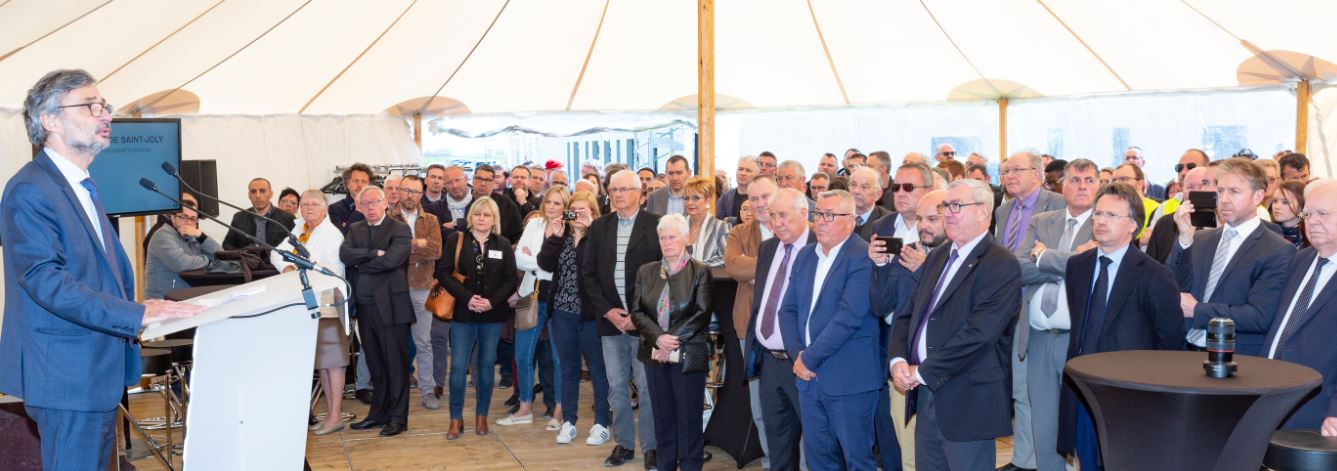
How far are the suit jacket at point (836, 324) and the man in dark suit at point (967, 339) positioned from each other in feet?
1.16

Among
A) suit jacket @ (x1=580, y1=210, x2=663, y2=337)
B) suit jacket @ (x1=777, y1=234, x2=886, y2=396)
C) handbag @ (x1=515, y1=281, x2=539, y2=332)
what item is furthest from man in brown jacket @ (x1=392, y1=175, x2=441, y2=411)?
suit jacket @ (x1=777, y1=234, x2=886, y2=396)

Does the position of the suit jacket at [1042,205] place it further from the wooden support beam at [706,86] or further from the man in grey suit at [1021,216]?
the wooden support beam at [706,86]

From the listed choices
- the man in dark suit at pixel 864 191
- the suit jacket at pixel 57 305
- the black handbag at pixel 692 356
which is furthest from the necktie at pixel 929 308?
the suit jacket at pixel 57 305

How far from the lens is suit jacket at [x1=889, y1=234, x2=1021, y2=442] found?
3695 millimetres

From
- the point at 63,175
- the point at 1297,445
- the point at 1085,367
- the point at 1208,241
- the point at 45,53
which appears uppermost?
the point at 45,53

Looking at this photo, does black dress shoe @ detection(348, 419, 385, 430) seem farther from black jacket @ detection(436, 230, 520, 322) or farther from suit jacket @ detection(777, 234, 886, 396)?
suit jacket @ detection(777, 234, 886, 396)

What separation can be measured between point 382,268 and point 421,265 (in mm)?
702

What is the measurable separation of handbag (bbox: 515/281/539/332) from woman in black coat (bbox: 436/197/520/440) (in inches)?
3.3

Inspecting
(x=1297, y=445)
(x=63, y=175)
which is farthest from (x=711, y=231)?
(x=63, y=175)

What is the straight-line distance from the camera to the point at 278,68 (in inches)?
382

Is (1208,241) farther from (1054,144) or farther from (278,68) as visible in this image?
(278,68)

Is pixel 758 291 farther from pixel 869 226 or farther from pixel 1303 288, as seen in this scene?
pixel 1303 288

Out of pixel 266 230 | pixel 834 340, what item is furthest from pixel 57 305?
pixel 266 230

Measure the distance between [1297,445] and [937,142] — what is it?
8210 mm
